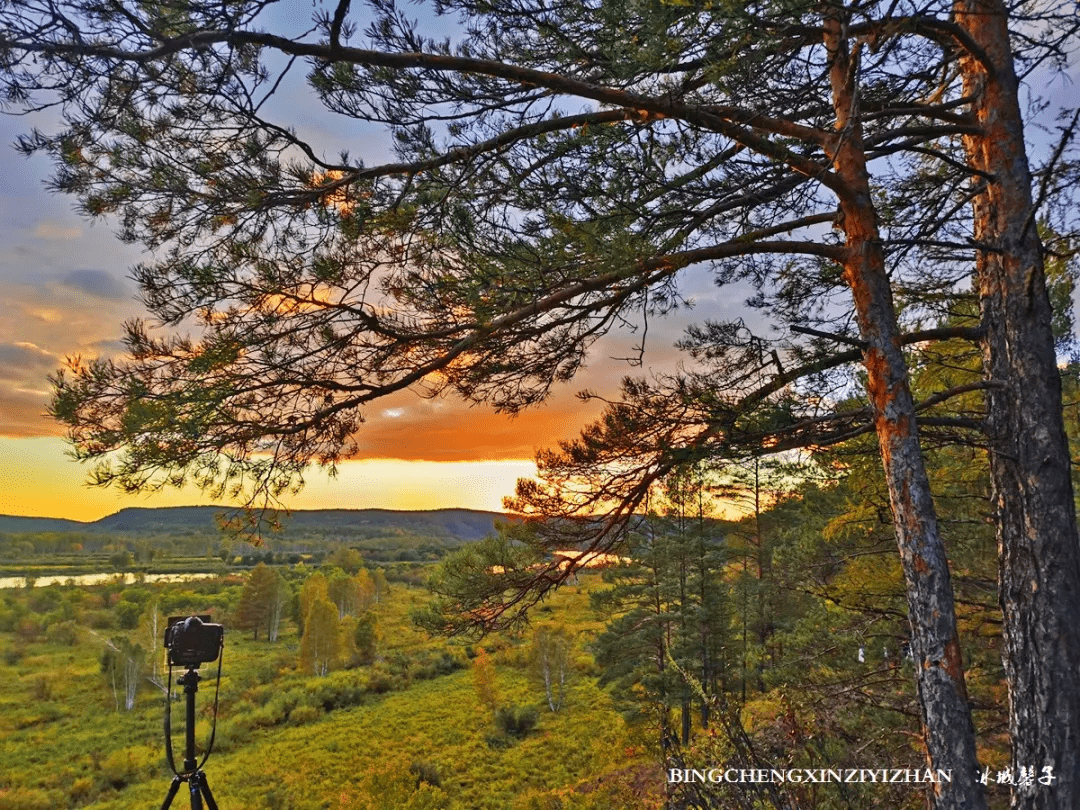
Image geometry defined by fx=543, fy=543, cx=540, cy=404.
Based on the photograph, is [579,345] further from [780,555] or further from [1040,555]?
[780,555]

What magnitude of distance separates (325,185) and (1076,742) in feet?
12.6

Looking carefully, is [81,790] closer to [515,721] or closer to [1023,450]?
[515,721]

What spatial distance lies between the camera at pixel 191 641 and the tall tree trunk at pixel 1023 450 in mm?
3032

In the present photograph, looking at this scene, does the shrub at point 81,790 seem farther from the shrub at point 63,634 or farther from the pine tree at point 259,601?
the shrub at point 63,634

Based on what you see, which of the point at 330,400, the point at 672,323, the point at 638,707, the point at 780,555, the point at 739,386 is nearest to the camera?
the point at 330,400

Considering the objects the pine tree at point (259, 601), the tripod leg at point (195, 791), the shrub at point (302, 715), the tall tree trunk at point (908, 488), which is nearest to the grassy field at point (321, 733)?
the shrub at point (302, 715)

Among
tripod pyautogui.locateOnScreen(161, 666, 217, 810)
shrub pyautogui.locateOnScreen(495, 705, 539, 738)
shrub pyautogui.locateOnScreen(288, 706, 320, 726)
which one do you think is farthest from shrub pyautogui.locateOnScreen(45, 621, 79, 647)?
tripod pyautogui.locateOnScreen(161, 666, 217, 810)

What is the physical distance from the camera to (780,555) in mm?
12234

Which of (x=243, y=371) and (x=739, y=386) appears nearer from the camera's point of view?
(x=243, y=371)

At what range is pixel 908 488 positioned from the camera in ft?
7.27

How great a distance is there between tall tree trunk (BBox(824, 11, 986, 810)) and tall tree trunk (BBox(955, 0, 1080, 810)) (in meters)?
0.38

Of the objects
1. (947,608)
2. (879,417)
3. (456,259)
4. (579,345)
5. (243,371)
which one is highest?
(456,259)

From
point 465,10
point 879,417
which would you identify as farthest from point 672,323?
point 465,10

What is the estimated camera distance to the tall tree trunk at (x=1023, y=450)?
2127 millimetres
